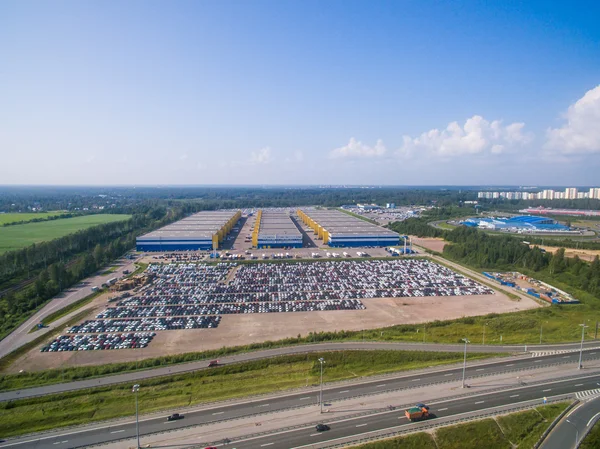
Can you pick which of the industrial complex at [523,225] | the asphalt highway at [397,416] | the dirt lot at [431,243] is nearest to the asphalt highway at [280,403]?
the asphalt highway at [397,416]

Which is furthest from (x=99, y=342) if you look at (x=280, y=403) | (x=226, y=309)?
(x=280, y=403)

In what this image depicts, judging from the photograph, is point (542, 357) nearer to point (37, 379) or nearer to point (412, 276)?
point (412, 276)

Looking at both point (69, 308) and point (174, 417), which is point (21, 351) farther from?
point (174, 417)

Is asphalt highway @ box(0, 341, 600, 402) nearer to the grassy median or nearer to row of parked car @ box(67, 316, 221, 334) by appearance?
row of parked car @ box(67, 316, 221, 334)

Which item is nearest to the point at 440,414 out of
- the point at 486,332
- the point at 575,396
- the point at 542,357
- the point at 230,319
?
the point at 575,396

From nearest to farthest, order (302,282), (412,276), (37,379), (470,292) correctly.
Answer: (37,379)
(470,292)
(302,282)
(412,276)
